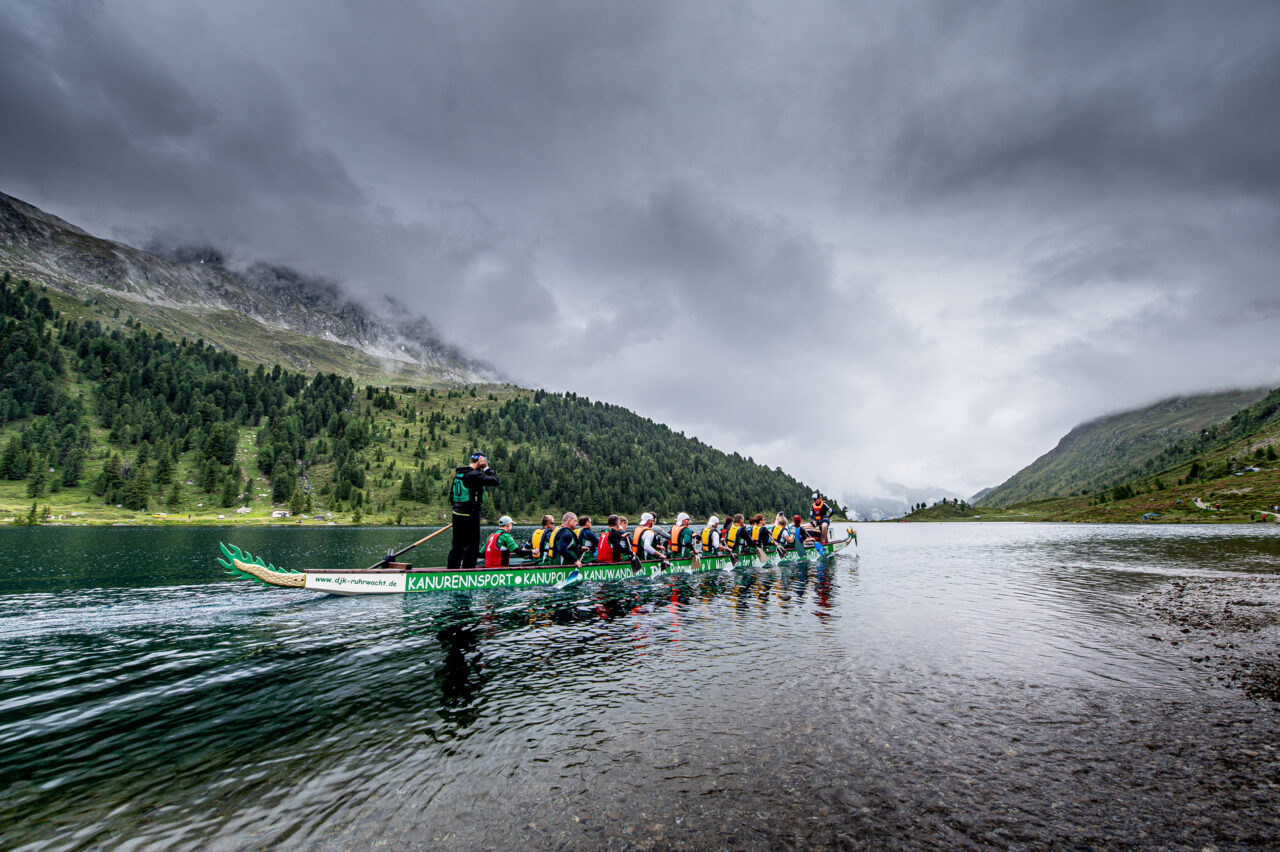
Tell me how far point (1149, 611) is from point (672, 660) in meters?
21.4

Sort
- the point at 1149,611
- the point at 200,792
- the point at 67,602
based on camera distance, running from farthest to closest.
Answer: the point at 67,602
the point at 1149,611
the point at 200,792

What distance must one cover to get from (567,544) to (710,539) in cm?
1256

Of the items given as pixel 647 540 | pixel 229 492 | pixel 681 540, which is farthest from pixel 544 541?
pixel 229 492

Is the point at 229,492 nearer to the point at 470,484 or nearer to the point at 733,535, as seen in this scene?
the point at 733,535

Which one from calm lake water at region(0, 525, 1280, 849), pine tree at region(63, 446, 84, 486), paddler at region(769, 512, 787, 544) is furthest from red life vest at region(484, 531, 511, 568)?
pine tree at region(63, 446, 84, 486)

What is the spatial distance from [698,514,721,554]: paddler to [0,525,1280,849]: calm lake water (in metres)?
16.5

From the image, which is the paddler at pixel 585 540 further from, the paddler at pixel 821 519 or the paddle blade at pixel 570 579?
the paddler at pixel 821 519

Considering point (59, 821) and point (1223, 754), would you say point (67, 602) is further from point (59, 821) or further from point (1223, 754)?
point (1223, 754)

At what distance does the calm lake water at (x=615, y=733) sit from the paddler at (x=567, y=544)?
8.35m

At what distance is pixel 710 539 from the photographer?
38.8 m

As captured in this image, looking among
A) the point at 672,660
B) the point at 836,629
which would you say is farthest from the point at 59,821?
the point at 836,629

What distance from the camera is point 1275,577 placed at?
3153cm

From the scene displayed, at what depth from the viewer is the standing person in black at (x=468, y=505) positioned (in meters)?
24.8

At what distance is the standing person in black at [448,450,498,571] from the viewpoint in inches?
977
